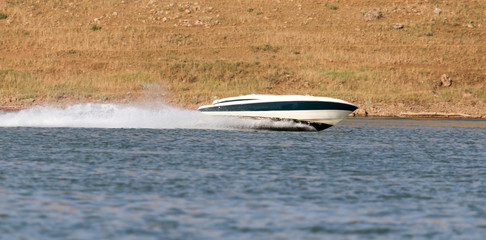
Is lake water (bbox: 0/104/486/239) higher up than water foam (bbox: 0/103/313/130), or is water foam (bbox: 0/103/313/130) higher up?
water foam (bbox: 0/103/313/130)

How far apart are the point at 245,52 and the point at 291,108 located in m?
32.1

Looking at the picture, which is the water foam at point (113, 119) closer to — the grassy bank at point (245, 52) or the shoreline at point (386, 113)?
the shoreline at point (386, 113)

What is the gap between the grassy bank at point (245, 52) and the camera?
53938 mm

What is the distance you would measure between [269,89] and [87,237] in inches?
1720

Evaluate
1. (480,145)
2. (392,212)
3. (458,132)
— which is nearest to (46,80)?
(458,132)

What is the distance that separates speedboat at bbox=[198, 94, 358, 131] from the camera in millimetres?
31594

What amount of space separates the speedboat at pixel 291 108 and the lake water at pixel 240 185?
2.43 feet

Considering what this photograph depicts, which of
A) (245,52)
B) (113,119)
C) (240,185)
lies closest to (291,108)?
(113,119)

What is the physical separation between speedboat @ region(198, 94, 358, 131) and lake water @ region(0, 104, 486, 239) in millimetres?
741

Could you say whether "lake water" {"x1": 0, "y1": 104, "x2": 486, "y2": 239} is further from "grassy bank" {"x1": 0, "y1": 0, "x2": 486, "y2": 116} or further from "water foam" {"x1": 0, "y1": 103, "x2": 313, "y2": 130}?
"grassy bank" {"x1": 0, "y1": 0, "x2": 486, "y2": 116}

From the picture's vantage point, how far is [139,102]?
2029 inches

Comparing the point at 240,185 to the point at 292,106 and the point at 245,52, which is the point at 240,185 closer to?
the point at 292,106

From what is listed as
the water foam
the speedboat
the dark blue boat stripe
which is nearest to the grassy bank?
the water foam

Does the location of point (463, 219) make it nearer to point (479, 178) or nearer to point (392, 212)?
point (392, 212)
